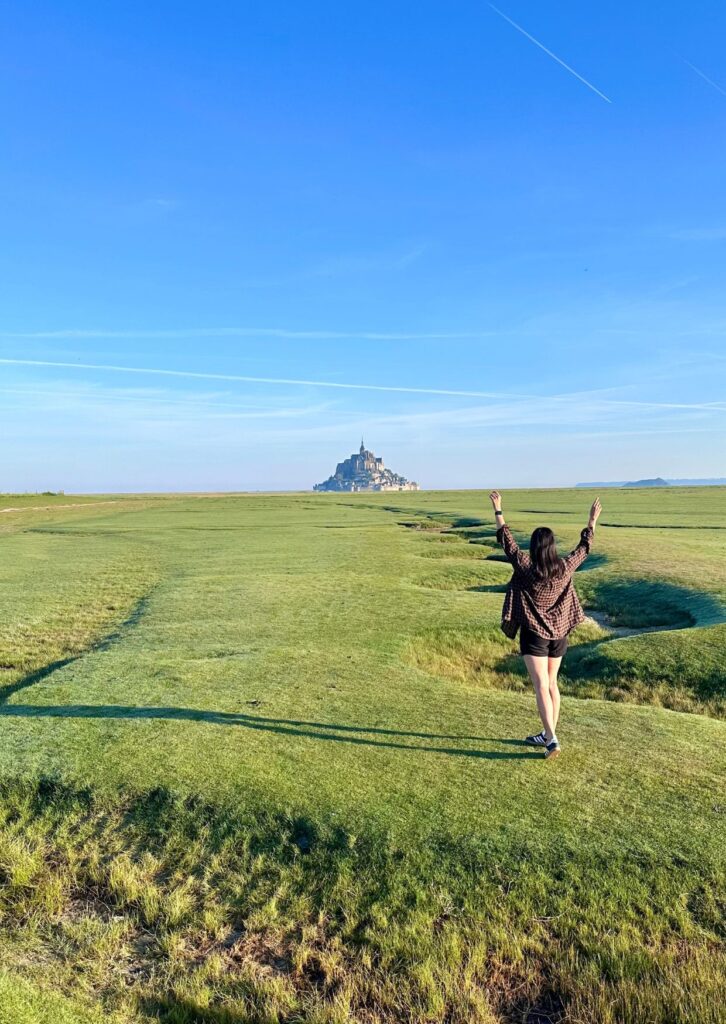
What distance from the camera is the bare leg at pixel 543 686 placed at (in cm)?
818

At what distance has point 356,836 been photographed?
6590 mm

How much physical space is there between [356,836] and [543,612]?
141 inches

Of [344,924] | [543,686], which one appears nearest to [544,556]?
[543,686]

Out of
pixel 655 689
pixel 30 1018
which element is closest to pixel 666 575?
pixel 655 689

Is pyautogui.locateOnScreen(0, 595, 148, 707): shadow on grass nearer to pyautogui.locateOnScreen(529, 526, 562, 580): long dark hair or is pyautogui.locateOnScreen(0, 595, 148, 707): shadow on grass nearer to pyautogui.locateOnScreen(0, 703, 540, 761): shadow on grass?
pyautogui.locateOnScreen(0, 703, 540, 761): shadow on grass

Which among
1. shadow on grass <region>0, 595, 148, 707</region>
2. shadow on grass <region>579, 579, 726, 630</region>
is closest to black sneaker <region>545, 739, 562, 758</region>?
shadow on grass <region>0, 595, 148, 707</region>

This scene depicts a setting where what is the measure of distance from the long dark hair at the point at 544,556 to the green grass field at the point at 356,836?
2483mm

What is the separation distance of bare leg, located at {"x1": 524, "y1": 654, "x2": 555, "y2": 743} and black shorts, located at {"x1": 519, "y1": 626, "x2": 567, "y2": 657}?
67 millimetres

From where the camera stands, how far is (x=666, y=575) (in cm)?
2247

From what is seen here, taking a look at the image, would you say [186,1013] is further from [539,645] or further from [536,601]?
[536,601]

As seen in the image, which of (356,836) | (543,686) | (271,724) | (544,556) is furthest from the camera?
(271,724)

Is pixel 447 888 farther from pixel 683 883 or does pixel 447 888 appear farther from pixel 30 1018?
pixel 30 1018

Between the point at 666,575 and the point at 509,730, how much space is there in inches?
619

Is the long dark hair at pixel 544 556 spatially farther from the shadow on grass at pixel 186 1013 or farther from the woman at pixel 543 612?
the shadow on grass at pixel 186 1013
